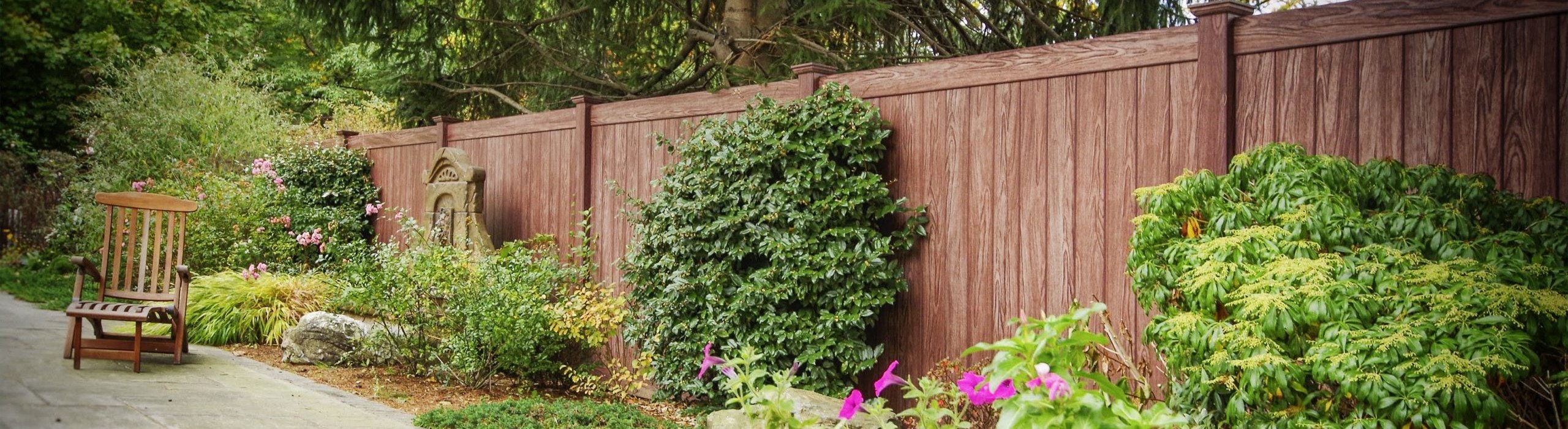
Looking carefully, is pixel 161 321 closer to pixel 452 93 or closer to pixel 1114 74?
pixel 452 93

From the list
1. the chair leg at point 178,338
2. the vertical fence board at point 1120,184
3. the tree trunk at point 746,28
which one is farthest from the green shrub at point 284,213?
the vertical fence board at point 1120,184

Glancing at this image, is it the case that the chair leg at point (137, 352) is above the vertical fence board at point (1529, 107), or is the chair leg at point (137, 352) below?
below

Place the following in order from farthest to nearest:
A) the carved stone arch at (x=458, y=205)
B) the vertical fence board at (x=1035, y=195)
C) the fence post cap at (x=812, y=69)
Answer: the carved stone arch at (x=458, y=205), the fence post cap at (x=812, y=69), the vertical fence board at (x=1035, y=195)

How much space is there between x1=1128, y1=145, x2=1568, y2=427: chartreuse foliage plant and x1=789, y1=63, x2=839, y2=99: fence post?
2328 millimetres

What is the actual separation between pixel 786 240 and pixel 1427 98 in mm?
2719

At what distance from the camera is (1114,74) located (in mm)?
4426

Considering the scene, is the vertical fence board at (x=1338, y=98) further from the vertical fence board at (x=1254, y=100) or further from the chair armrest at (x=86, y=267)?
the chair armrest at (x=86, y=267)

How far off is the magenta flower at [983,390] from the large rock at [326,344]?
5.90 m

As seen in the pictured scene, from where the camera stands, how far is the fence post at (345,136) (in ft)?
34.1

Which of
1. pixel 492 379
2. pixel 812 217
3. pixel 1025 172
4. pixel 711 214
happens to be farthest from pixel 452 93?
pixel 1025 172

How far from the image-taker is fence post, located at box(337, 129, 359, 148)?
1041cm

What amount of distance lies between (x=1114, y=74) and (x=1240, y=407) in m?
1.94

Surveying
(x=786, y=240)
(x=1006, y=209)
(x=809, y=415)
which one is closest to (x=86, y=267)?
(x=786, y=240)

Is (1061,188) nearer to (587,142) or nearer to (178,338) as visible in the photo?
(587,142)
